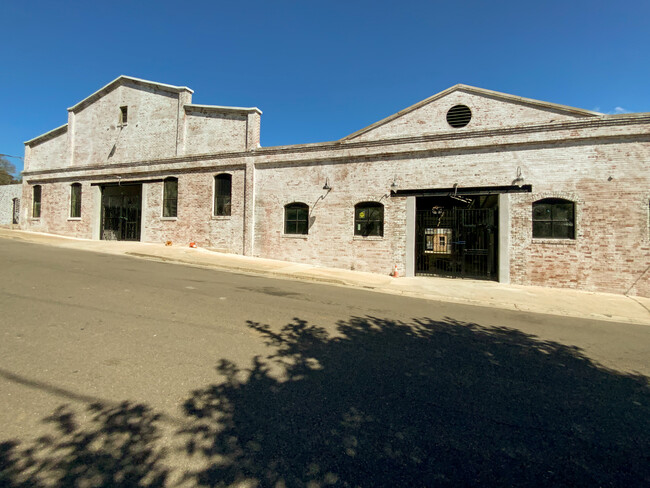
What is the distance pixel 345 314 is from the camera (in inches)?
247

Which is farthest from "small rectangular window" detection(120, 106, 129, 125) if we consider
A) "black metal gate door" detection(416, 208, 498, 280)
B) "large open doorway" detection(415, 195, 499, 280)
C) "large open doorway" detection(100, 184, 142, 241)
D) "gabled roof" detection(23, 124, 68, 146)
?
"black metal gate door" detection(416, 208, 498, 280)

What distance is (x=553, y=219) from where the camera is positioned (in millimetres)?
11430

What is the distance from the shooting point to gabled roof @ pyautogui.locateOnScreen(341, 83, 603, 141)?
11.3 metres

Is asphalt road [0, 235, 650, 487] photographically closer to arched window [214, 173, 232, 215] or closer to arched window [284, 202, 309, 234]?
arched window [284, 202, 309, 234]

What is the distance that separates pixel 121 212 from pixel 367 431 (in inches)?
842

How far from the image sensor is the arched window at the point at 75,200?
67.1 feet

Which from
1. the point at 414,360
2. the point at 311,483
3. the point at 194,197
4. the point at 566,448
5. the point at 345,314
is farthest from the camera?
the point at 194,197

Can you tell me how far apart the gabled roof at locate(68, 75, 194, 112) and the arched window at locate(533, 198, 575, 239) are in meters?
17.7

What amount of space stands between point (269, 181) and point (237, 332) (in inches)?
460

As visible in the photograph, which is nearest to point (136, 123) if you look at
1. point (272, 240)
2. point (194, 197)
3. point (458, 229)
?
point (194, 197)

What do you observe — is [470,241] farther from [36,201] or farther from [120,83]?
[36,201]

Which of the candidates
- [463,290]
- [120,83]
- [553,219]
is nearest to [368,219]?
[463,290]

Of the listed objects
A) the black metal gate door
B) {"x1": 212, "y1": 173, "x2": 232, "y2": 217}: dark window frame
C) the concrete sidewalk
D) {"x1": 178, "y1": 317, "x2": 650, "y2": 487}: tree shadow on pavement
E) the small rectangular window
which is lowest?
{"x1": 178, "y1": 317, "x2": 650, "y2": 487}: tree shadow on pavement

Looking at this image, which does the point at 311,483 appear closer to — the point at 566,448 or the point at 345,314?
the point at 566,448
